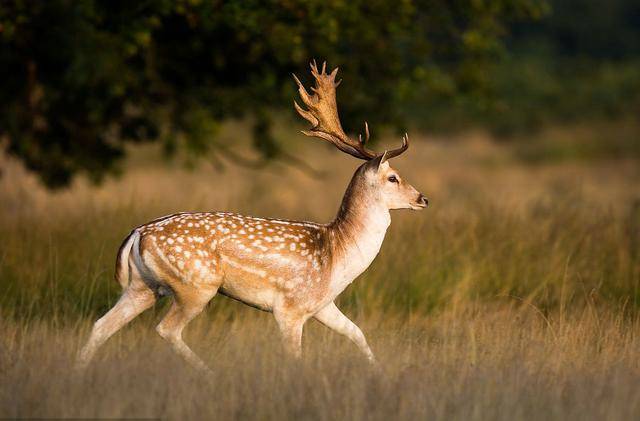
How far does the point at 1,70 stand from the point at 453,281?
4.94 m

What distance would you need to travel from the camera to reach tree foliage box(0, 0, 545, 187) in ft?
32.1

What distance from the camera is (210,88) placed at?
1077 cm

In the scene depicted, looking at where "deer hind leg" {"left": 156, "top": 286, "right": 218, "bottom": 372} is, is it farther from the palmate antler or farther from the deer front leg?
the palmate antler

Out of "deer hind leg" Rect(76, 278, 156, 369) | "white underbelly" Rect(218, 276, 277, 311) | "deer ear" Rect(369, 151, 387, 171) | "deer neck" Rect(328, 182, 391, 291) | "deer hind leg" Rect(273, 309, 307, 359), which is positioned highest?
"deer ear" Rect(369, 151, 387, 171)

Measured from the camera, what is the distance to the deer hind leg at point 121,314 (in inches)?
232

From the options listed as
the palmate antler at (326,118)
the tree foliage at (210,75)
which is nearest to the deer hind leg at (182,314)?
the palmate antler at (326,118)

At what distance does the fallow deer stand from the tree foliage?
3.27 m

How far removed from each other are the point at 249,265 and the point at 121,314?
76cm

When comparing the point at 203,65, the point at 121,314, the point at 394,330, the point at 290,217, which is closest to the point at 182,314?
the point at 121,314

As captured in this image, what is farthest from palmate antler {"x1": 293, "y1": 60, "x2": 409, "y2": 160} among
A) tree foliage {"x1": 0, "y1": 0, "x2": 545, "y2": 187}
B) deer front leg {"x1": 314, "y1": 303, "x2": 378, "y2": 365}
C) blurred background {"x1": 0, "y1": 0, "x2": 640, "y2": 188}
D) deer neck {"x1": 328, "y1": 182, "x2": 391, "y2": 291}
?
tree foliage {"x1": 0, "y1": 0, "x2": 545, "y2": 187}

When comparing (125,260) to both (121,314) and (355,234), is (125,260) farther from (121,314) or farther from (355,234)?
(355,234)

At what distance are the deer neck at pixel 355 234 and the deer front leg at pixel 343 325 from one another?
171mm

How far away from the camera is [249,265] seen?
239 inches

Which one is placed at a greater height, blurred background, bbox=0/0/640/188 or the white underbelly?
blurred background, bbox=0/0/640/188
